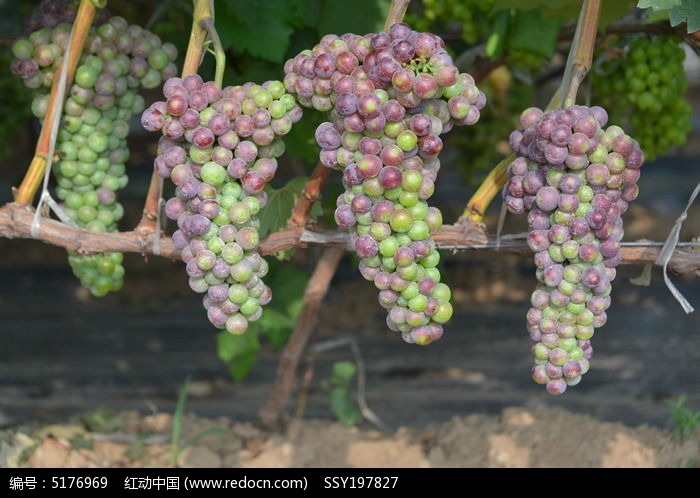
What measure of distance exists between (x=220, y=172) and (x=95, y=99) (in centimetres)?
41

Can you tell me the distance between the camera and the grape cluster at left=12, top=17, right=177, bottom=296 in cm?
165

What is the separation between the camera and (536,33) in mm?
1966

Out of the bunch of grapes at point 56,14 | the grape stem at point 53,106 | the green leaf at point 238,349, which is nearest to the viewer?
the grape stem at point 53,106

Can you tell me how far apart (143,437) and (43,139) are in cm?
108

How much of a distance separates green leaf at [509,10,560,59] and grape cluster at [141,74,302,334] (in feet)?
2.42

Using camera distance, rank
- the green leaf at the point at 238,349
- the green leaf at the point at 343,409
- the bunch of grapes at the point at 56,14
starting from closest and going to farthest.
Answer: the bunch of grapes at the point at 56,14 < the green leaf at the point at 238,349 < the green leaf at the point at 343,409

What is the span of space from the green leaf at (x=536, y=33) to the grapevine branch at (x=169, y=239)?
0.58 meters

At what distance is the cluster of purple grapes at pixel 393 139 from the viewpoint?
1.30m

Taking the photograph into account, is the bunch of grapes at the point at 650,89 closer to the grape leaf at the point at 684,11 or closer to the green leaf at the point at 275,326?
the grape leaf at the point at 684,11

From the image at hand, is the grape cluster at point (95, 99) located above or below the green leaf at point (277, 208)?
above

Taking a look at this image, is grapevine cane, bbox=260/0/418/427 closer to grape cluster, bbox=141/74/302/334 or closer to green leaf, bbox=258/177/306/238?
green leaf, bbox=258/177/306/238

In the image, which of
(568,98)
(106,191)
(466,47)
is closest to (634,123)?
(466,47)

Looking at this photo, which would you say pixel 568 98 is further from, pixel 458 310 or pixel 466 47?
pixel 458 310

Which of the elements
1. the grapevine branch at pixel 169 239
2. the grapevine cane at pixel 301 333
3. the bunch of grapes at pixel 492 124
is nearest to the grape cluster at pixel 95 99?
the grapevine branch at pixel 169 239
